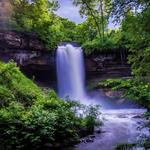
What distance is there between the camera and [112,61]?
30.2 metres

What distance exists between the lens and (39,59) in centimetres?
2939

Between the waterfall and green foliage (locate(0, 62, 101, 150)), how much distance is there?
14.5 metres

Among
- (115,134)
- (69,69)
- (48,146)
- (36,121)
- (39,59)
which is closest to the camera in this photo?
(48,146)

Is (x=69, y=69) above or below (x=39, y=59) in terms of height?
below

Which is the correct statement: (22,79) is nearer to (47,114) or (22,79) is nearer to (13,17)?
(47,114)

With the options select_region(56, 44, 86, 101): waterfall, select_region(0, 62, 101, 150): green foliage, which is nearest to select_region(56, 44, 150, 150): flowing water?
select_region(56, 44, 86, 101): waterfall

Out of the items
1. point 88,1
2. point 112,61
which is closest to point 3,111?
point 112,61

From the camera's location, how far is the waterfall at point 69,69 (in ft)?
97.7

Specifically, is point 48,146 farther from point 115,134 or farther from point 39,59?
point 39,59

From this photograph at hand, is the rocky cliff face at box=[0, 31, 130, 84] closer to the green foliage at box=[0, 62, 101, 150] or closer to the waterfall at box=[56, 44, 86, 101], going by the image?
the waterfall at box=[56, 44, 86, 101]

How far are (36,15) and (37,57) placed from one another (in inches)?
208

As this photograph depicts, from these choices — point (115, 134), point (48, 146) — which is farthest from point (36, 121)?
point (115, 134)

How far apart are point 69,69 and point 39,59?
9.15ft

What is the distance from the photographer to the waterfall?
2977 centimetres
